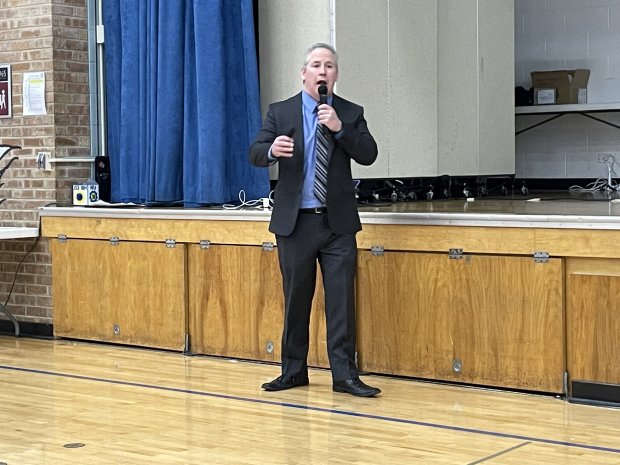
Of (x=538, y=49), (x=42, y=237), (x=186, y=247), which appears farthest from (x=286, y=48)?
(x=538, y=49)

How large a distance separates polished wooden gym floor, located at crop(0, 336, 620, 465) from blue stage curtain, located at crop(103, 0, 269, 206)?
1290 mm

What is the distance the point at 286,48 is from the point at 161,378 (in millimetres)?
2228

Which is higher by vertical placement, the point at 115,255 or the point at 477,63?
the point at 477,63

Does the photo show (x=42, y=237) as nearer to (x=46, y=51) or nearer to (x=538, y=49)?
(x=46, y=51)

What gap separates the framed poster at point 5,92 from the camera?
7.96 m

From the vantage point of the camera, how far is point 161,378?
6383mm

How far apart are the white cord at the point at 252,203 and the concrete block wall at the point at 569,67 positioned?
399 centimetres

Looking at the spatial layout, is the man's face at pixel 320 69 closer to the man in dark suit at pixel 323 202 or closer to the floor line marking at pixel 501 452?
the man in dark suit at pixel 323 202

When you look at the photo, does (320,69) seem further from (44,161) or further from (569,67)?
(569,67)

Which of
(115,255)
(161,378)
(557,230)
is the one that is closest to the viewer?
(557,230)

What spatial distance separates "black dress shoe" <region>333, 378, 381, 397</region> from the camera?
5785mm

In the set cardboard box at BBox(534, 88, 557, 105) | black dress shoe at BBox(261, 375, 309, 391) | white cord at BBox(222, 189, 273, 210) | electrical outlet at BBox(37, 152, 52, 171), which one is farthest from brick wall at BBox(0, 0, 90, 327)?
cardboard box at BBox(534, 88, 557, 105)

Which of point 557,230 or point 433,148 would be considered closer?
point 557,230

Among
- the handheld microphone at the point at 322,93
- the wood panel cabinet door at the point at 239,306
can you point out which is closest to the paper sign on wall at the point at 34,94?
the wood panel cabinet door at the point at 239,306
